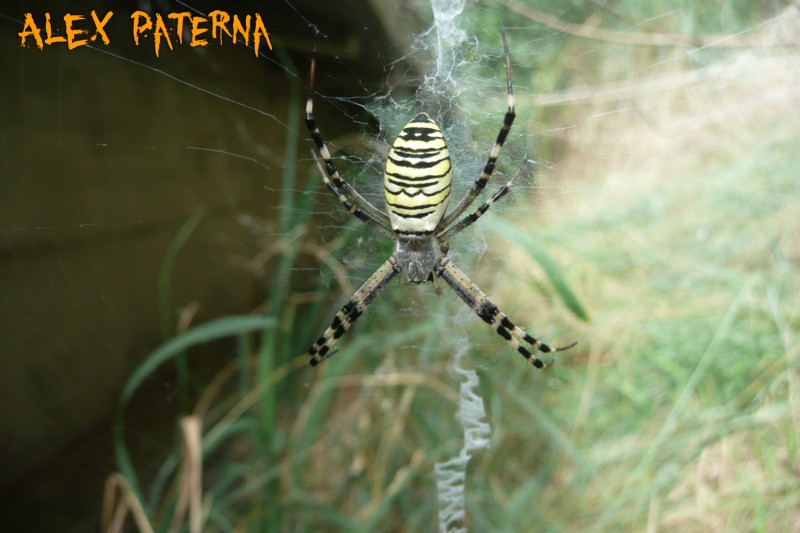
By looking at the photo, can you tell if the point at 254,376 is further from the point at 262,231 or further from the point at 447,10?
the point at 447,10

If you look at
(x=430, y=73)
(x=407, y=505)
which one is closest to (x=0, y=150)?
(x=430, y=73)

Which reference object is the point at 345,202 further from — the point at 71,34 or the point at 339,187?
the point at 71,34

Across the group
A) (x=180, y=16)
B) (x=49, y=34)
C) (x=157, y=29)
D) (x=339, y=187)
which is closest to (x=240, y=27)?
(x=180, y=16)

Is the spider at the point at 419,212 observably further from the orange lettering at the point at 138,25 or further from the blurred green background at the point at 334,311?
the orange lettering at the point at 138,25

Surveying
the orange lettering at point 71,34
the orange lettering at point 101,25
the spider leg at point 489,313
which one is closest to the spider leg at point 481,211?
the spider leg at point 489,313

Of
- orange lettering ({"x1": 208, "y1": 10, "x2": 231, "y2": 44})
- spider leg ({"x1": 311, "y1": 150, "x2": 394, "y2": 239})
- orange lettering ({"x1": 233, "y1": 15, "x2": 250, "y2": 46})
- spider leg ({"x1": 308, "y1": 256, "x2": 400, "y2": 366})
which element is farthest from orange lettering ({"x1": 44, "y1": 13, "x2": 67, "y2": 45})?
spider leg ({"x1": 308, "y1": 256, "x2": 400, "y2": 366})
